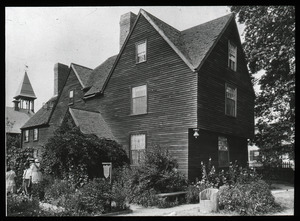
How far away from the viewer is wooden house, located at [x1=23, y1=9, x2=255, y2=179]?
18.6 meters

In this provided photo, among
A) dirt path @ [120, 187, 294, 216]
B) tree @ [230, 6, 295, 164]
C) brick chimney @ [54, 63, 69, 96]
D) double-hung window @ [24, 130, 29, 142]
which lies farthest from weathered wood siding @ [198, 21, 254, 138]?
double-hung window @ [24, 130, 29, 142]

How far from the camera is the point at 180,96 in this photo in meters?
18.9

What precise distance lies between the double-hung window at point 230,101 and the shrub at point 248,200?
8649 millimetres

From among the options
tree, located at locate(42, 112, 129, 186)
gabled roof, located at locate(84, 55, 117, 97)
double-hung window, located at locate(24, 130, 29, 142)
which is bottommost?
tree, located at locate(42, 112, 129, 186)

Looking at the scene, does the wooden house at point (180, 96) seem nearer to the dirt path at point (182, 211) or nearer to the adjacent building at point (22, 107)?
the dirt path at point (182, 211)

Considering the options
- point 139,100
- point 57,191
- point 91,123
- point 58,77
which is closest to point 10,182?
point 57,191

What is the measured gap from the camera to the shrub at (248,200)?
39.7 feet

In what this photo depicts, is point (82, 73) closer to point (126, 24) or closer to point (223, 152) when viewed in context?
point (126, 24)

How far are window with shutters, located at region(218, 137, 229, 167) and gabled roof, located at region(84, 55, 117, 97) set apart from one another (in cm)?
949

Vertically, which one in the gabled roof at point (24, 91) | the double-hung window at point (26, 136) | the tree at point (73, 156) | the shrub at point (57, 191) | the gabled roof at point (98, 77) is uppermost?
the gabled roof at point (24, 91)

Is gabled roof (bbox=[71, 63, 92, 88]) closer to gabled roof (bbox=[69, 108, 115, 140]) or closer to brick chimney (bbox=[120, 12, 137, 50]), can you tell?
gabled roof (bbox=[69, 108, 115, 140])

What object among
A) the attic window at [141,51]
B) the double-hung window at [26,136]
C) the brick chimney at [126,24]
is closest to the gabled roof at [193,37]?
the attic window at [141,51]

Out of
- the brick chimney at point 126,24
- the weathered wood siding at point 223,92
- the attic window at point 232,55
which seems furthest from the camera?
the brick chimney at point 126,24
